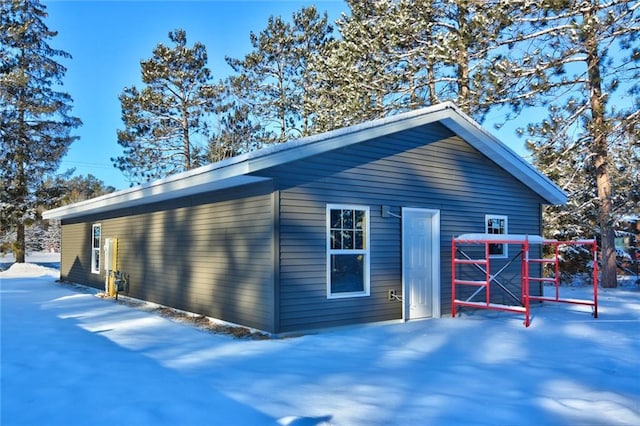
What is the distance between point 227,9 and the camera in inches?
510

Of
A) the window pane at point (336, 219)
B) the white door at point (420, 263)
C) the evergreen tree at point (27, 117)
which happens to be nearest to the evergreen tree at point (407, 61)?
the white door at point (420, 263)

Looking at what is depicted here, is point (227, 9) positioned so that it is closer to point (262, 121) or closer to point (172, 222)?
point (172, 222)

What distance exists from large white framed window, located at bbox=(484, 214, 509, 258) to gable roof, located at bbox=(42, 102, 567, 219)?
98 cm

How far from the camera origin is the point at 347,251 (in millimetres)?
7273

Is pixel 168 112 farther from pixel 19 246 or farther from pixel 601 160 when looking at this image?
pixel 601 160

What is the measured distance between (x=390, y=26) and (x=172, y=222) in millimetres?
9159

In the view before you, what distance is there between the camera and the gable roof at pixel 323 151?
20.6 ft

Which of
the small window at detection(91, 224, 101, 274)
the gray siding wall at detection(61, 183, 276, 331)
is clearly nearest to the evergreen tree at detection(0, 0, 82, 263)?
the small window at detection(91, 224, 101, 274)

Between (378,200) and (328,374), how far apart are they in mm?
3517

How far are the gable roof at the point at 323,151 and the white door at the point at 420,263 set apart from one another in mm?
1500

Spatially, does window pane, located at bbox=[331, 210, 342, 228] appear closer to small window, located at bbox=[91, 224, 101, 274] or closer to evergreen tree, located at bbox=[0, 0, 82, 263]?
small window, located at bbox=[91, 224, 101, 274]

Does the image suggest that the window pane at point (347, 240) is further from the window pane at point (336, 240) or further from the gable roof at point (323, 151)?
the gable roof at point (323, 151)

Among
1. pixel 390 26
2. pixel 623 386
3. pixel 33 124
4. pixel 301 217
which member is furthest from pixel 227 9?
pixel 33 124

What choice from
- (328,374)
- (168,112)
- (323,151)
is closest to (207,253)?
(323,151)
